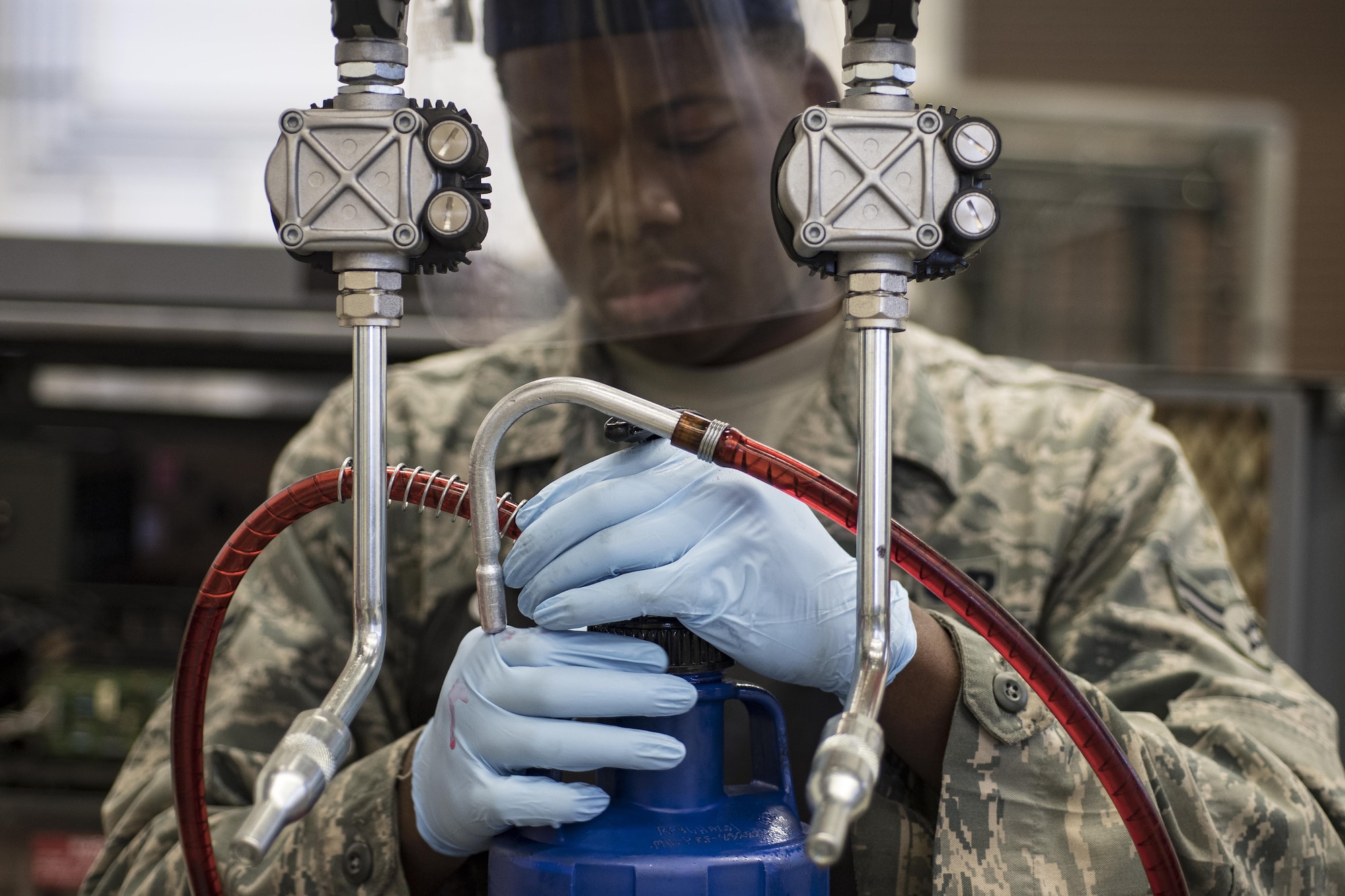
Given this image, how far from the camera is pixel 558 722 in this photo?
683 millimetres

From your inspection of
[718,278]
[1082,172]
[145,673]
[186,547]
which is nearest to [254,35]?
[186,547]

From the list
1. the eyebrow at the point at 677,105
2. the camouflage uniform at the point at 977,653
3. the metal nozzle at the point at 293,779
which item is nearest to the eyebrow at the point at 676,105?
the eyebrow at the point at 677,105

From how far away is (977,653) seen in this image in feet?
2.74

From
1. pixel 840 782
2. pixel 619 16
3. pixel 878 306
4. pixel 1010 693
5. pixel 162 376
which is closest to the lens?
pixel 840 782

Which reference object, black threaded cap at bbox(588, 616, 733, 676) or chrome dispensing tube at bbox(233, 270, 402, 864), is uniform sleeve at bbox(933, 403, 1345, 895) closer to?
black threaded cap at bbox(588, 616, 733, 676)

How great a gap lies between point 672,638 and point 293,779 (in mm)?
244

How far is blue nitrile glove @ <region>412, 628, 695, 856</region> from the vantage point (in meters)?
0.65

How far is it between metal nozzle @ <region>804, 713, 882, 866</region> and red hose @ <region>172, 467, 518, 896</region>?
0.25m

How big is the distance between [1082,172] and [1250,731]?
276 centimetres

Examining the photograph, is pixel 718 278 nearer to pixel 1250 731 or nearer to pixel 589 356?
pixel 589 356

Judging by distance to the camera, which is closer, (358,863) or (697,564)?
(697,564)

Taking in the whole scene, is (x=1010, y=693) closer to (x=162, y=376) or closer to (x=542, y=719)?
(x=542, y=719)

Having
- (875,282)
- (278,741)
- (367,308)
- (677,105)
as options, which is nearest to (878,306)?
(875,282)

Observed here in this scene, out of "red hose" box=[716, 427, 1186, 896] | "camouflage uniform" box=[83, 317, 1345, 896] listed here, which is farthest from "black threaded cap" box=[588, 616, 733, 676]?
"camouflage uniform" box=[83, 317, 1345, 896]
